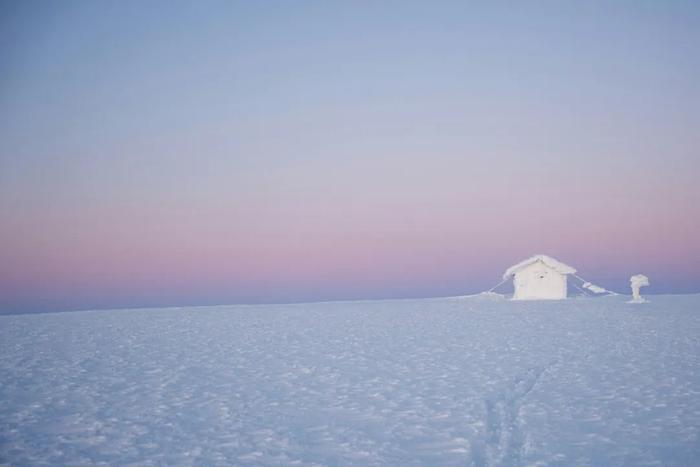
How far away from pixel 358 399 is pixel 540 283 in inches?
1265

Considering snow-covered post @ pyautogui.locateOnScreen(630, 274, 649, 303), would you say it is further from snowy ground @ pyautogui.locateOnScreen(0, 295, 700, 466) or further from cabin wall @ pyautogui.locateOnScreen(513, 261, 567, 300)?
snowy ground @ pyautogui.locateOnScreen(0, 295, 700, 466)

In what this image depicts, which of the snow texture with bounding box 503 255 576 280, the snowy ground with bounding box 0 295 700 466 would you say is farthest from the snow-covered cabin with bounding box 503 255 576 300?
the snowy ground with bounding box 0 295 700 466

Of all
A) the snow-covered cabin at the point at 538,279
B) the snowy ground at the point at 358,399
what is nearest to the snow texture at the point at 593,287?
the snow-covered cabin at the point at 538,279

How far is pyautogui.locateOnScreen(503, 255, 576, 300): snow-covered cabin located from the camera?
37875 millimetres

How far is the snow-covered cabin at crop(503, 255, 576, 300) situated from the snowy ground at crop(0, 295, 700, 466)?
19.7 meters

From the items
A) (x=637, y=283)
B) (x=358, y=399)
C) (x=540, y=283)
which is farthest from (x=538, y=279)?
(x=358, y=399)

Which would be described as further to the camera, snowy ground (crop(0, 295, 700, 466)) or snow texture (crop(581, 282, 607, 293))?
snow texture (crop(581, 282, 607, 293))

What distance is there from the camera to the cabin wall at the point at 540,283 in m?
38.0

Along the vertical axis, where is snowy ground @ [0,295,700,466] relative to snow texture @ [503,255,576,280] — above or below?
below

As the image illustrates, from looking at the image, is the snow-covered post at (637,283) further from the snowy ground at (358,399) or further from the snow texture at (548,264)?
the snowy ground at (358,399)

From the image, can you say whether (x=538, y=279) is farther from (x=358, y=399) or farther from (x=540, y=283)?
(x=358, y=399)

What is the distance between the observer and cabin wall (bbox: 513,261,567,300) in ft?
125

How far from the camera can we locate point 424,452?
6.87m

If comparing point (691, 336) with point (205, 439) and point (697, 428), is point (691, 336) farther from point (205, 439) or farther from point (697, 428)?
point (205, 439)
